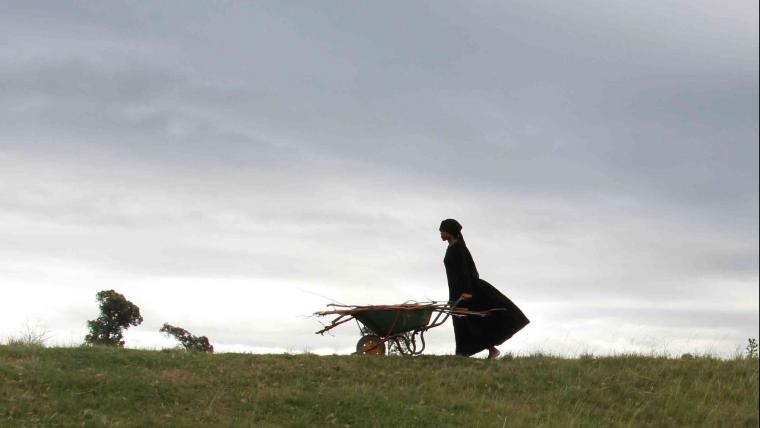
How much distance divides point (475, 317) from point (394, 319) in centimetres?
135

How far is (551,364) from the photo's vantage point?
1430 cm

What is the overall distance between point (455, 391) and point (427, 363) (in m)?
1.24

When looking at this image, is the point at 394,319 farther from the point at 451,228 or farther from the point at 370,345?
the point at 451,228

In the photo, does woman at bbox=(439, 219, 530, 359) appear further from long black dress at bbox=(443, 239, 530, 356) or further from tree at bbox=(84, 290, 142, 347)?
tree at bbox=(84, 290, 142, 347)

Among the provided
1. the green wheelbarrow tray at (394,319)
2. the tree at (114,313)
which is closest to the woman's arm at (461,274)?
the green wheelbarrow tray at (394,319)

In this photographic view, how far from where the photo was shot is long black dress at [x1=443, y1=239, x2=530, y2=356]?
557 inches

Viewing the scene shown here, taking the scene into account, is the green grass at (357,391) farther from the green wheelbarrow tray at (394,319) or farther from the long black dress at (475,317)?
the green wheelbarrow tray at (394,319)

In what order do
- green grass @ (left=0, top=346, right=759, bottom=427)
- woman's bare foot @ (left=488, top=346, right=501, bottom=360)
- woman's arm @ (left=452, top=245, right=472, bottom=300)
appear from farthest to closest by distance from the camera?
woman's bare foot @ (left=488, top=346, right=501, bottom=360)
woman's arm @ (left=452, top=245, right=472, bottom=300)
green grass @ (left=0, top=346, right=759, bottom=427)

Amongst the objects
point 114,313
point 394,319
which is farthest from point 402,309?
point 114,313

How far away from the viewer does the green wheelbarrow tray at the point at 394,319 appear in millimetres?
13805

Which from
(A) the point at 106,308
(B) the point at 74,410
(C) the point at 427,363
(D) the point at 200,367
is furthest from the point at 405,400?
(A) the point at 106,308

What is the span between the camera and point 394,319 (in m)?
13.8

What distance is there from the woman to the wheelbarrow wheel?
125 cm

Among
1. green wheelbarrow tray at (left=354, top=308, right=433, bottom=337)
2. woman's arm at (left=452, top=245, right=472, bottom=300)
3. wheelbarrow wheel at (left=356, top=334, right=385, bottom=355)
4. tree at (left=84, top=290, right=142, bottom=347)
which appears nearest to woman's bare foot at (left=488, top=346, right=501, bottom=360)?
woman's arm at (left=452, top=245, right=472, bottom=300)
